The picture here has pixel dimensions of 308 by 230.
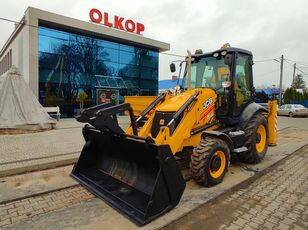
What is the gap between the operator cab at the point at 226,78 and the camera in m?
5.46

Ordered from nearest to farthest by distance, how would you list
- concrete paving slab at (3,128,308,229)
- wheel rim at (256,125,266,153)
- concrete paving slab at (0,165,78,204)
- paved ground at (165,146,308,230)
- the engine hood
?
concrete paving slab at (3,128,308,229)
paved ground at (165,146,308,230)
concrete paving slab at (0,165,78,204)
the engine hood
wheel rim at (256,125,266,153)

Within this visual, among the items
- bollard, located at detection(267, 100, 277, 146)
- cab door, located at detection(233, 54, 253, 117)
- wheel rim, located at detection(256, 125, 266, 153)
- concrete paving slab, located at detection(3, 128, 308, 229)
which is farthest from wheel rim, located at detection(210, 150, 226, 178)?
bollard, located at detection(267, 100, 277, 146)

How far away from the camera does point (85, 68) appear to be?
65.3ft

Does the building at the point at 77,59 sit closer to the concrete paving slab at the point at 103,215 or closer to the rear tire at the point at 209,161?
the concrete paving slab at the point at 103,215

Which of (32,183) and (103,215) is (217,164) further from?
(32,183)

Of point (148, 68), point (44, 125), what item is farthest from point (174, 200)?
point (148, 68)

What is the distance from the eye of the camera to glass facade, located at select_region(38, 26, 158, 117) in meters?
17.8

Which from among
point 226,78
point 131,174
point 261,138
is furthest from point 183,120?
point 261,138

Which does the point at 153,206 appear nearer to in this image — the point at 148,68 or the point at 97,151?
the point at 97,151

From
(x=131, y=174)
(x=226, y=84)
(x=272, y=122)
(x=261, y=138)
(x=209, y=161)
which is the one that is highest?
(x=226, y=84)

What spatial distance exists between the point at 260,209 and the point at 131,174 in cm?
211

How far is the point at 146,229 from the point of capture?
121 inches

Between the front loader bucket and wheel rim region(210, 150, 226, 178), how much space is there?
114 centimetres

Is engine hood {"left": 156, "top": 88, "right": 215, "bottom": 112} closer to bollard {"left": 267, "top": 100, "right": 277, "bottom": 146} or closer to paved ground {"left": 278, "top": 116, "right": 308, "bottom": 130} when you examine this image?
bollard {"left": 267, "top": 100, "right": 277, "bottom": 146}
